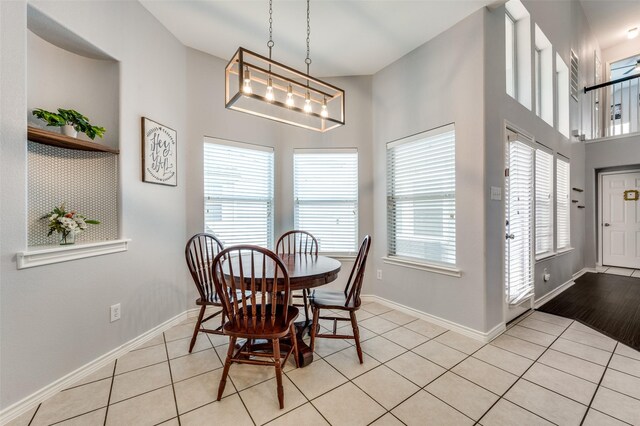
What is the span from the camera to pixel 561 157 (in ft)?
12.7

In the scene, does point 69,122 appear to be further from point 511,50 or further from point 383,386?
point 511,50

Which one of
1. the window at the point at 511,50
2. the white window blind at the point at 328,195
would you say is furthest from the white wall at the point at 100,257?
the window at the point at 511,50

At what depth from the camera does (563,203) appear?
3.94m

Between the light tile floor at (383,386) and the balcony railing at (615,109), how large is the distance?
4.98 metres

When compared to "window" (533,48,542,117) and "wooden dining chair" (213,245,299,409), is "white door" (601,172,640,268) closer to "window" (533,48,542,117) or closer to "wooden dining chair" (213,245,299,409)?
"window" (533,48,542,117)

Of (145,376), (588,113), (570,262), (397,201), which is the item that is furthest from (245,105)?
(588,113)

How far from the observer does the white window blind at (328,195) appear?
355cm

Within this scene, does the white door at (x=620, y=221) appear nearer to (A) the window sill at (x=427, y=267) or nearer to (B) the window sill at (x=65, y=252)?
(A) the window sill at (x=427, y=267)

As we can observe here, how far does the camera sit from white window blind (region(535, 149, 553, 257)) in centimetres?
326

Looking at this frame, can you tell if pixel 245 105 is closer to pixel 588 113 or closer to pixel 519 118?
→ pixel 519 118

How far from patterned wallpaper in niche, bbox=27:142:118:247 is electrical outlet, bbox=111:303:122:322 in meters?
0.56

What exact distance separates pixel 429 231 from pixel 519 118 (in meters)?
1.57

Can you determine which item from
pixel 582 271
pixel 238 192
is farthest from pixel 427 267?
pixel 582 271

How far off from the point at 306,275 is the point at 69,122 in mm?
2028
